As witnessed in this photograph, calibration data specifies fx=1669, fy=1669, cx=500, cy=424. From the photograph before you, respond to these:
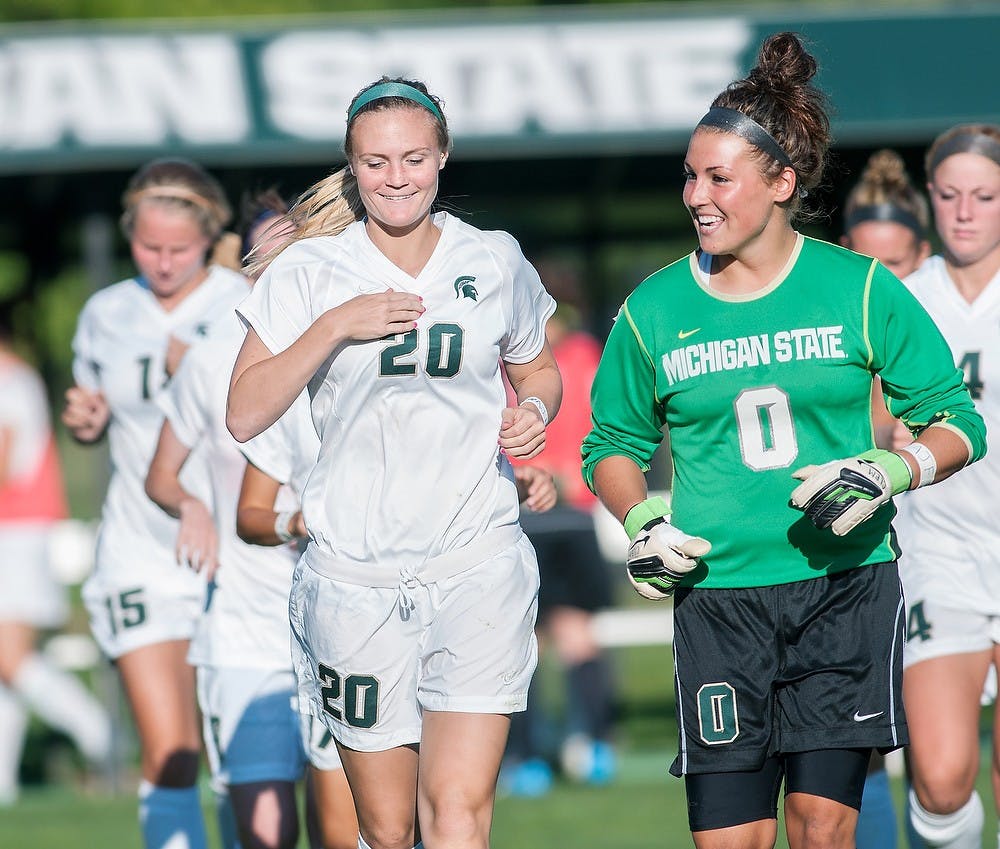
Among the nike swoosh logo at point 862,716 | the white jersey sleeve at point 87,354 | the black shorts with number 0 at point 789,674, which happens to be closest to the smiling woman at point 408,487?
the black shorts with number 0 at point 789,674

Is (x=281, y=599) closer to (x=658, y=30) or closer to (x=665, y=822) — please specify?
(x=665, y=822)

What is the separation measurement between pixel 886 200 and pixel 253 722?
2.81m

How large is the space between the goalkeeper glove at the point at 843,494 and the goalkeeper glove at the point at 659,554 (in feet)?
0.86

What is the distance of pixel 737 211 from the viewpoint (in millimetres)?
4078

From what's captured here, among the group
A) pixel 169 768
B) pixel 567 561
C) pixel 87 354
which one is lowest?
pixel 169 768

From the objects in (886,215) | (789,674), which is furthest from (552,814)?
(789,674)

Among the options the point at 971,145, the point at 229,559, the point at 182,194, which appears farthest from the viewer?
the point at 182,194

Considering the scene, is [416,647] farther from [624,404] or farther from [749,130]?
[749,130]

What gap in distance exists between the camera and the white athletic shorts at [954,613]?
528cm

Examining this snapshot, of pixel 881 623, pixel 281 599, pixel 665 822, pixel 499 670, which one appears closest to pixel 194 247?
pixel 281 599

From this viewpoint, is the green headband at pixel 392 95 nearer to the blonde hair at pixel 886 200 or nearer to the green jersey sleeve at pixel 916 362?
the green jersey sleeve at pixel 916 362

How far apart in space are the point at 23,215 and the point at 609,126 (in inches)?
187

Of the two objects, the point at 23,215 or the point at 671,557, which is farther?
the point at 23,215

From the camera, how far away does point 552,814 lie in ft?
26.5
